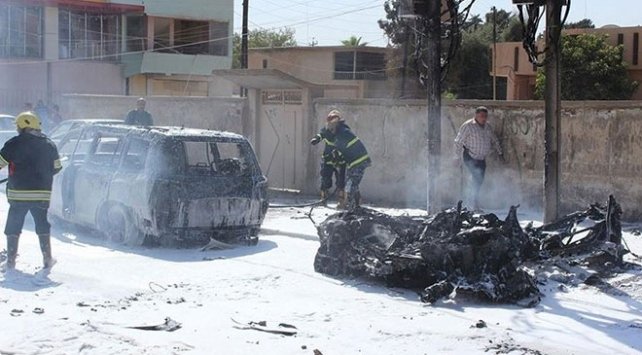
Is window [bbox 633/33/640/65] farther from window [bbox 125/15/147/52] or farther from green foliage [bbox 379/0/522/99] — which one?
window [bbox 125/15/147/52]

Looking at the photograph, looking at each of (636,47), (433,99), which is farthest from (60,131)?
(636,47)

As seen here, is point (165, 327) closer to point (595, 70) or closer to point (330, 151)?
point (330, 151)

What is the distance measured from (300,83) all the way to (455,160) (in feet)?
14.7

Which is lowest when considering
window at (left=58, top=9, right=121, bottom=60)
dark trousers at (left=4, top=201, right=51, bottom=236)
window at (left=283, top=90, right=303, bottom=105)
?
dark trousers at (left=4, top=201, right=51, bottom=236)

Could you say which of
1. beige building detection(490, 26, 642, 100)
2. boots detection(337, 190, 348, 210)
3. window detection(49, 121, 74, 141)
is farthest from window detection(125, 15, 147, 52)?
boots detection(337, 190, 348, 210)

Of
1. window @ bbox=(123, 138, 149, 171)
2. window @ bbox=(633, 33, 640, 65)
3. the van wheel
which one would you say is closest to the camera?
the van wheel

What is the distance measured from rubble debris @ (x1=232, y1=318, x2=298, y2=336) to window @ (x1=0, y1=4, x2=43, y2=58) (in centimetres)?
3470

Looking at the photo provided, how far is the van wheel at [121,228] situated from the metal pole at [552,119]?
5.11 metres

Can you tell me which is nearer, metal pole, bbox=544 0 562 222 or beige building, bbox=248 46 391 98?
metal pole, bbox=544 0 562 222

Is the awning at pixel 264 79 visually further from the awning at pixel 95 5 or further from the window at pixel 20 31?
the awning at pixel 95 5

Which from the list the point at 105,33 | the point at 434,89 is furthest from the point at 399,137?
the point at 105,33

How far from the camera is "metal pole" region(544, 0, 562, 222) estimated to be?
11.1 meters

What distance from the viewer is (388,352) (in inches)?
262

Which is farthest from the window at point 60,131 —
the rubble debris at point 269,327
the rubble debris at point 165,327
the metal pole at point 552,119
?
the rubble debris at point 269,327
